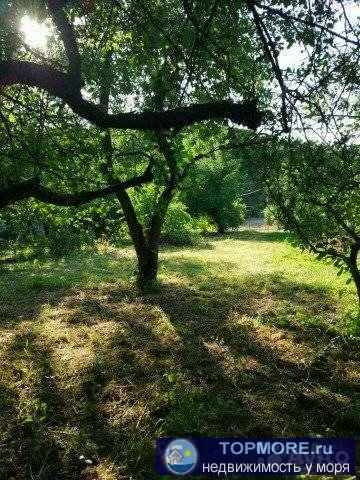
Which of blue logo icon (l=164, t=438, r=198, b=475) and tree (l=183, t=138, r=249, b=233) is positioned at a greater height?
tree (l=183, t=138, r=249, b=233)

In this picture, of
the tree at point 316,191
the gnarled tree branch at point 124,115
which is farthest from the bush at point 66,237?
the gnarled tree branch at point 124,115

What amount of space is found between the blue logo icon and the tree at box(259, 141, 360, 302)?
296cm

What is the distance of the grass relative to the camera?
13.5 feet

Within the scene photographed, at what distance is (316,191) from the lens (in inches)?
226

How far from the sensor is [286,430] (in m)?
4.27

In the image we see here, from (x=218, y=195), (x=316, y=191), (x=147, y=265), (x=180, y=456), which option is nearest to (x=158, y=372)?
(x=180, y=456)

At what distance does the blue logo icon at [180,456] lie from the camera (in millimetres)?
3721

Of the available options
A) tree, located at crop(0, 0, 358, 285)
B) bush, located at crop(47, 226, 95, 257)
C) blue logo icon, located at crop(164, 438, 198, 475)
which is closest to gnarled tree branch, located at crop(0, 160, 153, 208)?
tree, located at crop(0, 0, 358, 285)

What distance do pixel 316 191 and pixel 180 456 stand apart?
12.9ft

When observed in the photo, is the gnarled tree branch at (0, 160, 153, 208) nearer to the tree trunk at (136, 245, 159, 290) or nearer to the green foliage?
the tree trunk at (136, 245, 159, 290)

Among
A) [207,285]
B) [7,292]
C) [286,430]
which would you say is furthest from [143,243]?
[286,430]

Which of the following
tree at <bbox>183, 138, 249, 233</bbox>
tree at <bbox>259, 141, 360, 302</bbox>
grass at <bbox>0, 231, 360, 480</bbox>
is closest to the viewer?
grass at <bbox>0, 231, 360, 480</bbox>

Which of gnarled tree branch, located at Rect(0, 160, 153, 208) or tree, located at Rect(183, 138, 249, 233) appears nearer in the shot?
gnarled tree branch, located at Rect(0, 160, 153, 208)

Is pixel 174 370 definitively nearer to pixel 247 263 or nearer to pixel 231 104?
pixel 231 104
